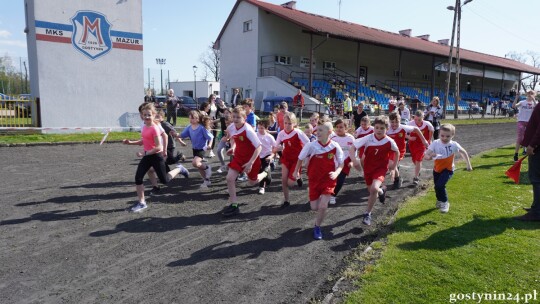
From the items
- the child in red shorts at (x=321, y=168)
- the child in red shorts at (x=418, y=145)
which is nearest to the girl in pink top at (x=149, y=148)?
the child in red shorts at (x=321, y=168)

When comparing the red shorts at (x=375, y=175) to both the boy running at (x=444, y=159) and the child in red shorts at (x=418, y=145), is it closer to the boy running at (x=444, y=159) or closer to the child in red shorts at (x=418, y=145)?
the boy running at (x=444, y=159)

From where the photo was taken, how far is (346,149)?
6.94 metres

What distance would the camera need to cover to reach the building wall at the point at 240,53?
31156 millimetres

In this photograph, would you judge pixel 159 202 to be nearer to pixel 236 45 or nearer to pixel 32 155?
pixel 32 155

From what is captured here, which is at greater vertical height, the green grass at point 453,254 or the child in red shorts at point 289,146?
the child in red shorts at point 289,146

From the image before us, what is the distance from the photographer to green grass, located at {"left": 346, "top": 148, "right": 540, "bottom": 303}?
3650mm

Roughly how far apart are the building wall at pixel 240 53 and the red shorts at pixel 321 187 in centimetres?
2698

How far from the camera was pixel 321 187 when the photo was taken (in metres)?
5.10

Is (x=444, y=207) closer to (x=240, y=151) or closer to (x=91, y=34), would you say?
(x=240, y=151)

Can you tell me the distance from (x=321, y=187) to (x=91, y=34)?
49.7 feet

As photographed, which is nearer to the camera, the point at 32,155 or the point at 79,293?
the point at 79,293

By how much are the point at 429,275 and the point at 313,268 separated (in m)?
1.29

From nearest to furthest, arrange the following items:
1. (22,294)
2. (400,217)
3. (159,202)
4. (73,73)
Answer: (22,294)
(400,217)
(159,202)
(73,73)

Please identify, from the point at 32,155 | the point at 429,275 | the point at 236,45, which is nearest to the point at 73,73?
the point at 32,155
